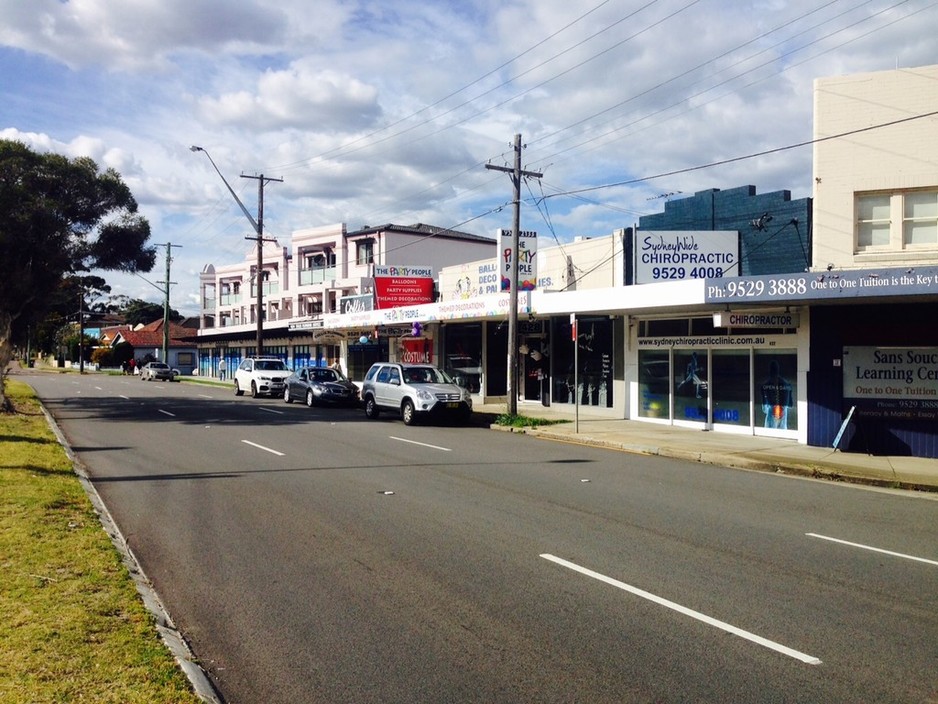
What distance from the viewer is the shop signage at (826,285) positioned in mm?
14484

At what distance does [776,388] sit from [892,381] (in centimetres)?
284

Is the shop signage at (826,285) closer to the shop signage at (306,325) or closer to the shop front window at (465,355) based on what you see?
the shop front window at (465,355)

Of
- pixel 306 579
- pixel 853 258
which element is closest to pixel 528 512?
pixel 306 579

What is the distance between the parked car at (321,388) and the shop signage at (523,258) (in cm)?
867

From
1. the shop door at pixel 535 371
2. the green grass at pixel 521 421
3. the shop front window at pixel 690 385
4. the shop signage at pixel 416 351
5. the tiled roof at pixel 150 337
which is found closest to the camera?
the shop front window at pixel 690 385

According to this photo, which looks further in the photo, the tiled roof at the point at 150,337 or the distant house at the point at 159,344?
the tiled roof at the point at 150,337

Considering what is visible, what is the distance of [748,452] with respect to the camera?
16609 millimetres

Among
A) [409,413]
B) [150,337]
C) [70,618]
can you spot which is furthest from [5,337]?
[150,337]

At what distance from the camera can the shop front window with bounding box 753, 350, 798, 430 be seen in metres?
18.8

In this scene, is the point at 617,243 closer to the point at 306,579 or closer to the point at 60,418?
the point at 60,418

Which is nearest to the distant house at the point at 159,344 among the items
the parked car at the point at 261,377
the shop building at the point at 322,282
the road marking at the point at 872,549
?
the shop building at the point at 322,282

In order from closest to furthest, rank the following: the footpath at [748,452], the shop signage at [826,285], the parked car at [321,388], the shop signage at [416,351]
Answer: the footpath at [748,452], the shop signage at [826,285], the parked car at [321,388], the shop signage at [416,351]

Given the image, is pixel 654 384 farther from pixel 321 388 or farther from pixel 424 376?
pixel 321 388

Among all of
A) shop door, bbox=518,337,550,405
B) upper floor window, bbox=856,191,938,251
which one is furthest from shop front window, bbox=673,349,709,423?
shop door, bbox=518,337,550,405
